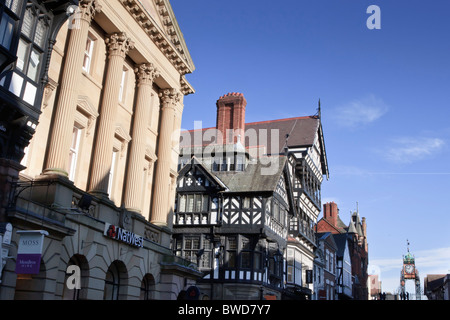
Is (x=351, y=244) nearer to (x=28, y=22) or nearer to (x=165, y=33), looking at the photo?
(x=165, y=33)

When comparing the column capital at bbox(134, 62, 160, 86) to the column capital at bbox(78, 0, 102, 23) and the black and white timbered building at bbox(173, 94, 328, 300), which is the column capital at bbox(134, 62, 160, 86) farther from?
the black and white timbered building at bbox(173, 94, 328, 300)

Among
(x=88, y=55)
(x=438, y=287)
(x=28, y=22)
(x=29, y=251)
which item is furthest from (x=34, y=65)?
(x=438, y=287)

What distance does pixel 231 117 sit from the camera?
40906mm

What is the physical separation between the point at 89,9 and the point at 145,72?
16.1ft

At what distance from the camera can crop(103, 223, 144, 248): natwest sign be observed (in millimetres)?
17856

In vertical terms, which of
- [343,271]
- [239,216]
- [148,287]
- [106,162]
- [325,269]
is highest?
[239,216]

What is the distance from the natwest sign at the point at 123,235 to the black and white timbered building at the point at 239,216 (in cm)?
1287

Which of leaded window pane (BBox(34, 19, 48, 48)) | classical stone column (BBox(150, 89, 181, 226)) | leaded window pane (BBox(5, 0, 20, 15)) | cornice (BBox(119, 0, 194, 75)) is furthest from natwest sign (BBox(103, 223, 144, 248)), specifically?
cornice (BBox(119, 0, 194, 75))

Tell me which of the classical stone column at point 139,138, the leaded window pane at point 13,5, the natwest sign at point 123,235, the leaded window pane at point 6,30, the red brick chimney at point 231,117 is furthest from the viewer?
the red brick chimney at point 231,117

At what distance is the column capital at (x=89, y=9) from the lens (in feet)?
57.7

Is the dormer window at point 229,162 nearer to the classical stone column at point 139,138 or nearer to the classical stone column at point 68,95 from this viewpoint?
the classical stone column at point 139,138

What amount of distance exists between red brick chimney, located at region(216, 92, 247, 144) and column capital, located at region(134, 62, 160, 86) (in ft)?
58.7

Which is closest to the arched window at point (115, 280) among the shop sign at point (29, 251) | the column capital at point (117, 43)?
the shop sign at point (29, 251)

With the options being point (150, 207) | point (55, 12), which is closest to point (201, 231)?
point (150, 207)
